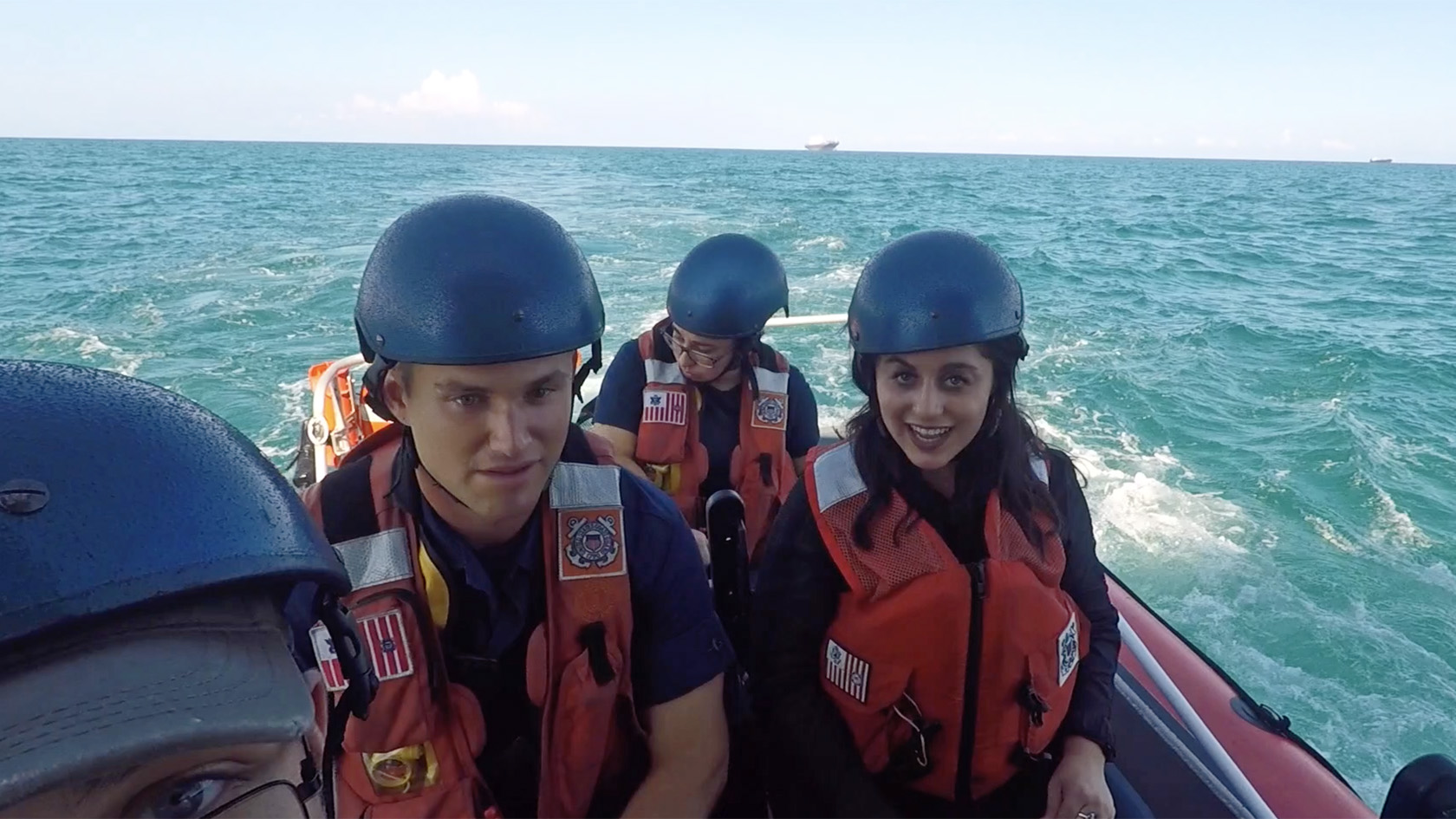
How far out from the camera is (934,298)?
215cm

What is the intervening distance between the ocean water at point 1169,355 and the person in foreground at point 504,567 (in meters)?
4.46

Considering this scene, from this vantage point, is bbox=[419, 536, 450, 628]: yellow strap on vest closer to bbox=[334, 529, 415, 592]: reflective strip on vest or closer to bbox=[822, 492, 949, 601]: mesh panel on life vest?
bbox=[334, 529, 415, 592]: reflective strip on vest

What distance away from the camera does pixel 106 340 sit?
424 inches

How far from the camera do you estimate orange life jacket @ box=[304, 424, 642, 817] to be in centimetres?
168

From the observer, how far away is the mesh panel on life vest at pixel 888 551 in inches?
83.4

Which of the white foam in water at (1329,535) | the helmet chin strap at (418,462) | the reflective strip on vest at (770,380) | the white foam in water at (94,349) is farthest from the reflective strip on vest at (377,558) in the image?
the white foam in water at (94,349)

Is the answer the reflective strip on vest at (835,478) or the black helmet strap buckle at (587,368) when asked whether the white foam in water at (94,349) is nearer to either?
the black helmet strap buckle at (587,368)

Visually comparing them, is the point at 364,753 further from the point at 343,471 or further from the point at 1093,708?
the point at 1093,708

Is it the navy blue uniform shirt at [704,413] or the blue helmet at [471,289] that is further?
the navy blue uniform shirt at [704,413]

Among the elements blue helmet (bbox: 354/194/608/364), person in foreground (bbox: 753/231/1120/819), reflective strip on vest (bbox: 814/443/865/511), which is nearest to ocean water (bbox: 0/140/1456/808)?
person in foreground (bbox: 753/231/1120/819)

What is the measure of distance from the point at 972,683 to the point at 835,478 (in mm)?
615

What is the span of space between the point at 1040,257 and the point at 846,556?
18.0 m

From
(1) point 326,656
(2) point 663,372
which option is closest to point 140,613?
(1) point 326,656

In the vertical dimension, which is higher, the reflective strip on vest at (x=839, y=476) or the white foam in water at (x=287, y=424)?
the reflective strip on vest at (x=839, y=476)
